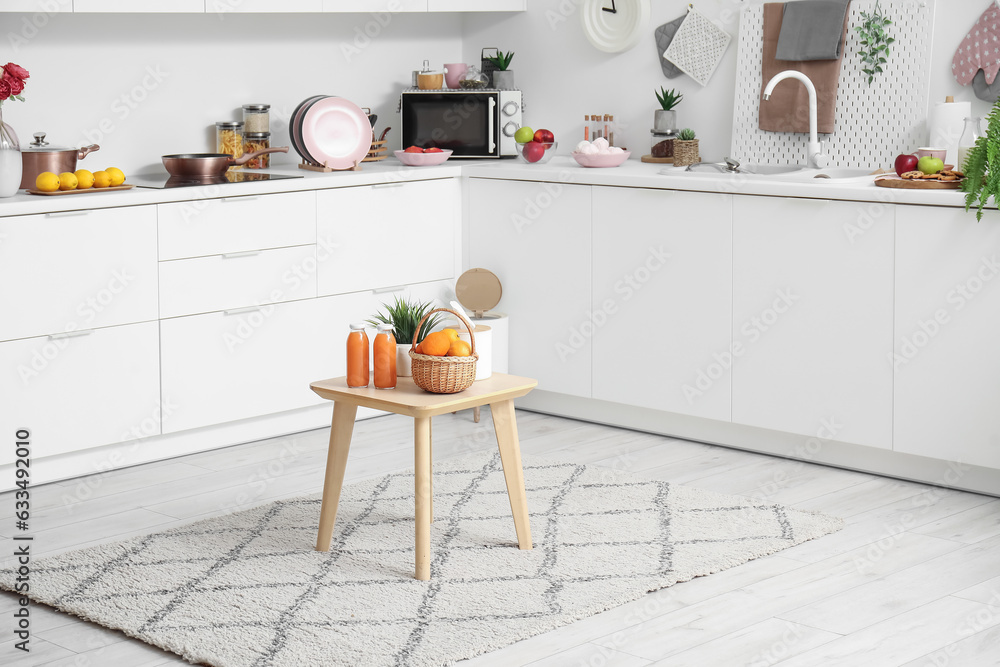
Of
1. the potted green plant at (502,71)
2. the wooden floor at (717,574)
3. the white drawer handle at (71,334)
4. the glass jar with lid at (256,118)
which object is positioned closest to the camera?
the wooden floor at (717,574)

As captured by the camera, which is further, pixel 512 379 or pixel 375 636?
pixel 512 379

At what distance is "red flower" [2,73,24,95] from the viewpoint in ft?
11.5

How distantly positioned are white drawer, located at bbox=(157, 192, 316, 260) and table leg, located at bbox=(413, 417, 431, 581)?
135cm

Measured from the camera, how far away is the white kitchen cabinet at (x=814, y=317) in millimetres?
3508

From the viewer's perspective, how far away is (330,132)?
4.37m

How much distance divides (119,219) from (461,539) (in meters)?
1.40

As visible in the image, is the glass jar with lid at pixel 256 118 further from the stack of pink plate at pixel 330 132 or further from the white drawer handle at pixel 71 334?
the white drawer handle at pixel 71 334

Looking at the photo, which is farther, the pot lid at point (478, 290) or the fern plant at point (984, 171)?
the pot lid at point (478, 290)

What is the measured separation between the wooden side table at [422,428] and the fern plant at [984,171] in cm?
128

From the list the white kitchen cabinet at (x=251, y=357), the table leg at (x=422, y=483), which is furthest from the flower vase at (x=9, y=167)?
the table leg at (x=422, y=483)

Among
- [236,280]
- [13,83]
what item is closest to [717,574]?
[236,280]

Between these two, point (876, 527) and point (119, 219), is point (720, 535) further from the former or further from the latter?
A: point (119, 219)

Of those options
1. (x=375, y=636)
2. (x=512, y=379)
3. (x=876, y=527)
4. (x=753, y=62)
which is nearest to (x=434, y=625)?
(x=375, y=636)

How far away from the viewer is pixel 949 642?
2.48 m
